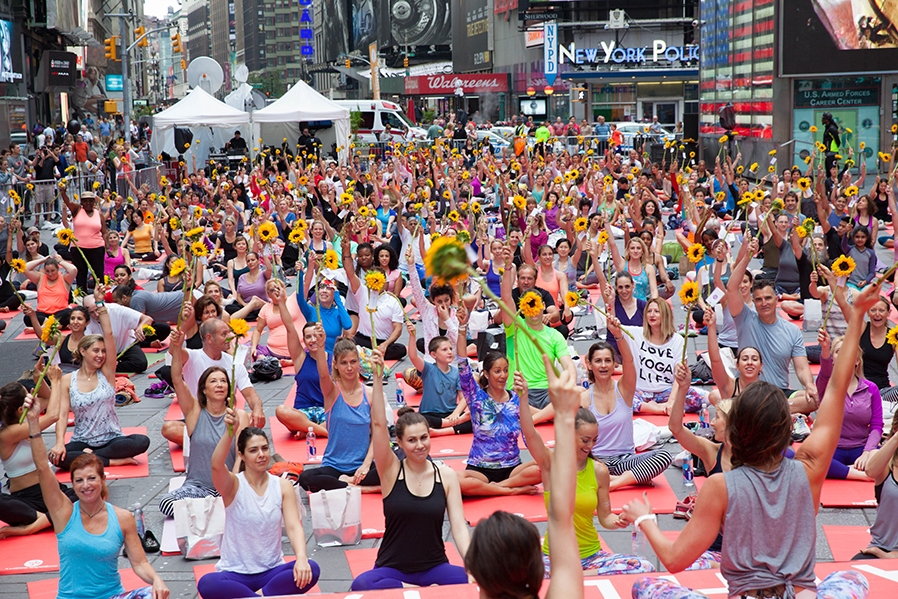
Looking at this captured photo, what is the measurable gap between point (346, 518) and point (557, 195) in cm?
1254

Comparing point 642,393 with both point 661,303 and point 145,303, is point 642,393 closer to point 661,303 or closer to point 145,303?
point 661,303

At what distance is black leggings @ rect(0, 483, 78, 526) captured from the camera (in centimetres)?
730

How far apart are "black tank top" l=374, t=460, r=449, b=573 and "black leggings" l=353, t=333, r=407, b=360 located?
6437mm

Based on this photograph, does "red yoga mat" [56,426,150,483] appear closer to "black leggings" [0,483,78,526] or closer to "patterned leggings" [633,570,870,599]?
"black leggings" [0,483,78,526]

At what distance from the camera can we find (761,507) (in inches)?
133

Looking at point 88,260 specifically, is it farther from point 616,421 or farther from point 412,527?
point 412,527

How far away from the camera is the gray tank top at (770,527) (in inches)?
133

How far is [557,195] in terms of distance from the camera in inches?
742

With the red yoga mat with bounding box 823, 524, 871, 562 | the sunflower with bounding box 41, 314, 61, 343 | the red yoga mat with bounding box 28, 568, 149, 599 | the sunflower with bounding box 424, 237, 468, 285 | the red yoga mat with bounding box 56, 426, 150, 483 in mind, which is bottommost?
the red yoga mat with bounding box 28, 568, 149, 599

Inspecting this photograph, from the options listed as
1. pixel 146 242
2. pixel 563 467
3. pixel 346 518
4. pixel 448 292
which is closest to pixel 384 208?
pixel 146 242

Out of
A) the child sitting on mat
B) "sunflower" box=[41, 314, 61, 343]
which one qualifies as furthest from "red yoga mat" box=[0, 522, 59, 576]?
the child sitting on mat

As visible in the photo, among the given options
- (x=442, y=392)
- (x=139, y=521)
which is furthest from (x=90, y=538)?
(x=442, y=392)

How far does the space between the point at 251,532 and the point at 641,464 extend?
325 cm

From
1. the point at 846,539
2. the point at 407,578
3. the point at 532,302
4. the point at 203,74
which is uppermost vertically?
the point at 203,74
